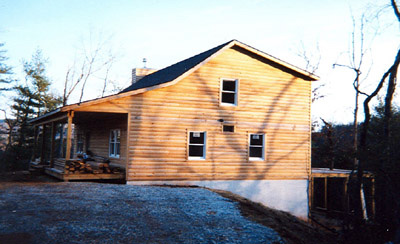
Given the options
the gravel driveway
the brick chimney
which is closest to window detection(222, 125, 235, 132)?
the gravel driveway

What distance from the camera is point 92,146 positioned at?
2264cm

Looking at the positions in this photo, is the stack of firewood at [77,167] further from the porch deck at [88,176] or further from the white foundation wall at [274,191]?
the white foundation wall at [274,191]

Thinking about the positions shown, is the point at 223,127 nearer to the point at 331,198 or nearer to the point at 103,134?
the point at 103,134

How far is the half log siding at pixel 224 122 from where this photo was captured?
15781mm

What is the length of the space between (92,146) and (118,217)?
1408 centimetres

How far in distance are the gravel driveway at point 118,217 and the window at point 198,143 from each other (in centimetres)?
360

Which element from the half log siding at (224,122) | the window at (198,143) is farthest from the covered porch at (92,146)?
the window at (198,143)

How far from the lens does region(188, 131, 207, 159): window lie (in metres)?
16.8

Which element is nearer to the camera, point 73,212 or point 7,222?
point 7,222

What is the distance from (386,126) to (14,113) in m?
39.6

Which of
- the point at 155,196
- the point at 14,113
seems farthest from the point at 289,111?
the point at 14,113

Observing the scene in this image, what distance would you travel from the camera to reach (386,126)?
545 inches

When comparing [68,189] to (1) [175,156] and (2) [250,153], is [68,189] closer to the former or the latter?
(1) [175,156]

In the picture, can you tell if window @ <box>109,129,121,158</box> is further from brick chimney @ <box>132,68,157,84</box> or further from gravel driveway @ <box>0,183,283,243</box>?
brick chimney @ <box>132,68,157,84</box>
